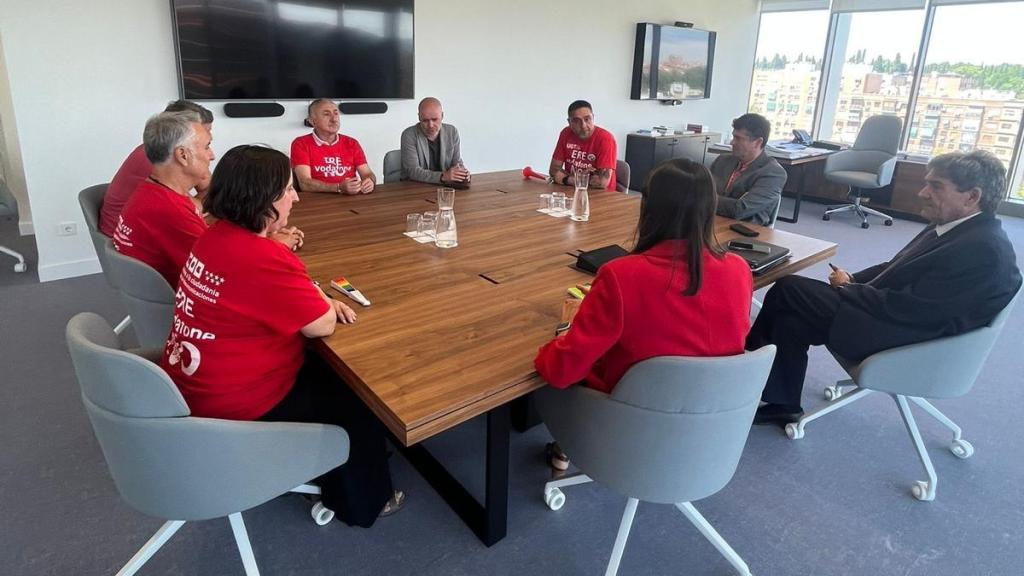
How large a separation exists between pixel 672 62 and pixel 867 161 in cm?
230

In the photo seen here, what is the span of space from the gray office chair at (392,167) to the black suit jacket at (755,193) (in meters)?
1.90

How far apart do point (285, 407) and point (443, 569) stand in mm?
669

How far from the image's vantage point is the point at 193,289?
1458mm

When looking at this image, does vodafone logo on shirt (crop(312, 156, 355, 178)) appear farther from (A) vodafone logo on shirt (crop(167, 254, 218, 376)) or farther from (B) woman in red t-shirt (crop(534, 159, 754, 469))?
(B) woman in red t-shirt (crop(534, 159, 754, 469))

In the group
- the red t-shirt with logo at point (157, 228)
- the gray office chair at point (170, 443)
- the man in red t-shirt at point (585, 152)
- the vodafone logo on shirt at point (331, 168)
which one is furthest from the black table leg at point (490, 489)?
the man in red t-shirt at point (585, 152)

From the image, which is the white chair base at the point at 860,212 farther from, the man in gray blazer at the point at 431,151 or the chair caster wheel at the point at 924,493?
the chair caster wheel at the point at 924,493

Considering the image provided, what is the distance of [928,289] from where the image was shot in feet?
6.87

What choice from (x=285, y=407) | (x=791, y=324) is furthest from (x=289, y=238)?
(x=791, y=324)

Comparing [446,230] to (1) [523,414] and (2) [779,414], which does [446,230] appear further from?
(2) [779,414]

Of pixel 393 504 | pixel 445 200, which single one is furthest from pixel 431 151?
pixel 393 504

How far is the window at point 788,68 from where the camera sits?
7.45 metres

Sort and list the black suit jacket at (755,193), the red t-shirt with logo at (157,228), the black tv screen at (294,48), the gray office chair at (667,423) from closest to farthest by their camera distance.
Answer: the gray office chair at (667,423) → the red t-shirt with logo at (157,228) → the black suit jacket at (755,193) → the black tv screen at (294,48)

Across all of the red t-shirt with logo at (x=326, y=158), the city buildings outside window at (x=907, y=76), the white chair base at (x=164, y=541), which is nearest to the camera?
the white chair base at (x=164, y=541)

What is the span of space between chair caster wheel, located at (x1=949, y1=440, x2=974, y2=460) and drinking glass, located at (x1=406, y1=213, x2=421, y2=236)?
7.70 feet
